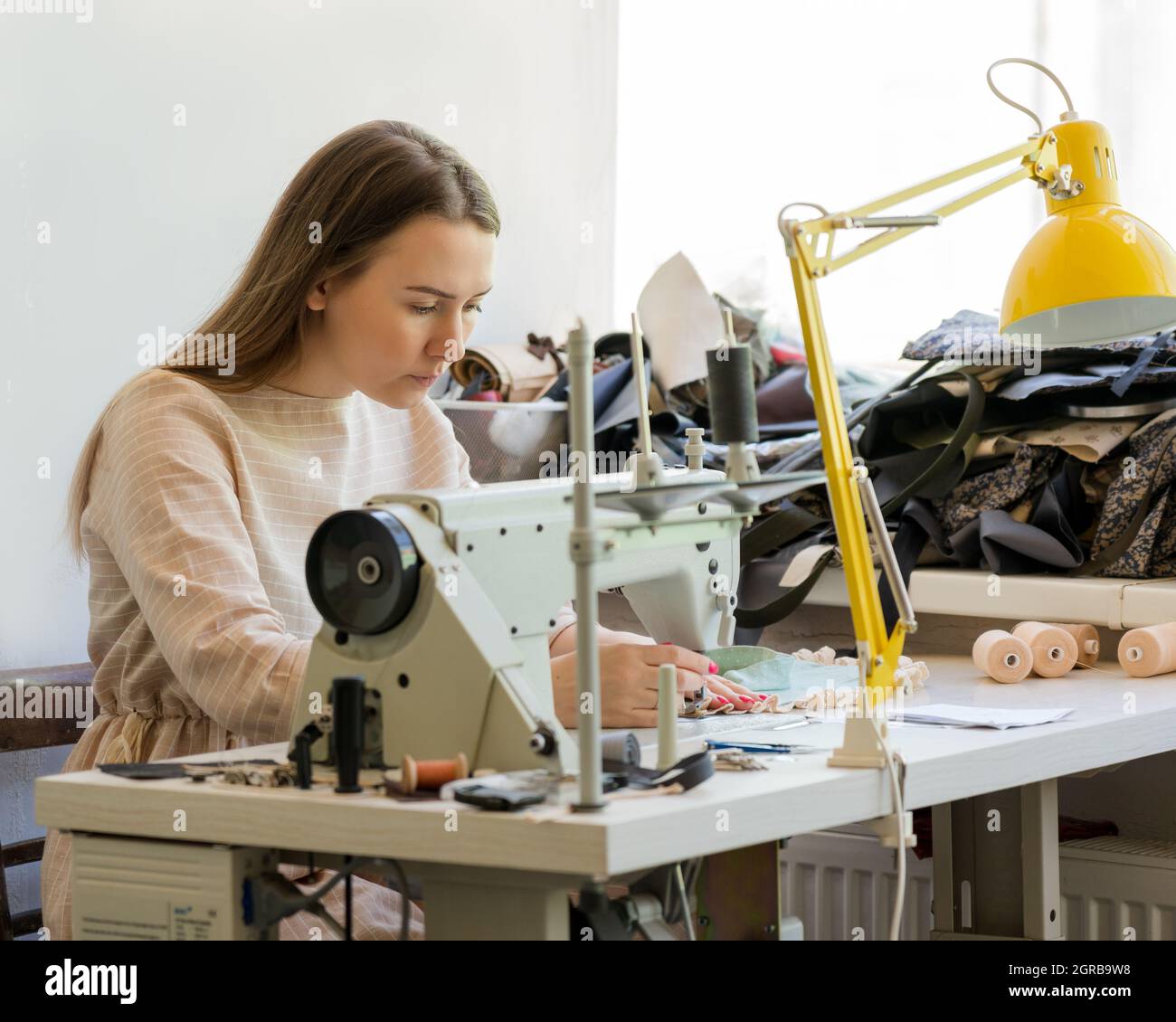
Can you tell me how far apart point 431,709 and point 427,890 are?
0.15m

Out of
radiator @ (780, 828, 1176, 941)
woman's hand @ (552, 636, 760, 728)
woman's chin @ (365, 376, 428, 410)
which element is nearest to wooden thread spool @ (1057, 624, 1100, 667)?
radiator @ (780, 828, 1176, 941)

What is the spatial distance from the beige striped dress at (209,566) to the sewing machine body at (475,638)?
0.18 meters

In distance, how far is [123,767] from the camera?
4.03ft

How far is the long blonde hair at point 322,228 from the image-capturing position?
5.41ft

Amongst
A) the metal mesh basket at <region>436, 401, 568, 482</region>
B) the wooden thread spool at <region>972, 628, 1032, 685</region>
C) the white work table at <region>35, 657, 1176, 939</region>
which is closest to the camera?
the white work table at <region>35, 657, 1176, 939</region>

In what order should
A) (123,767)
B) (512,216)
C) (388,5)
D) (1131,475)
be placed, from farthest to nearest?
(512,216), (388,5), (1131,475), (123,767)

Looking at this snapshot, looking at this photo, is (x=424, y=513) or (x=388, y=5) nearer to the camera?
(x=424, y=513)

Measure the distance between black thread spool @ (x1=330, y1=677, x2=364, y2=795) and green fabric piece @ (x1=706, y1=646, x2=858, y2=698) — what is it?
0.67 metres

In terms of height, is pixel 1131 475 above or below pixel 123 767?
above

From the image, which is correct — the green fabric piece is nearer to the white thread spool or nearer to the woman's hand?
the woman's hand

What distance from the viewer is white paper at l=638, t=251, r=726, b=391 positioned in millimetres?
2893

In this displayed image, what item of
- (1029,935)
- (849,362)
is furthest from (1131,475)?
(849,362)
